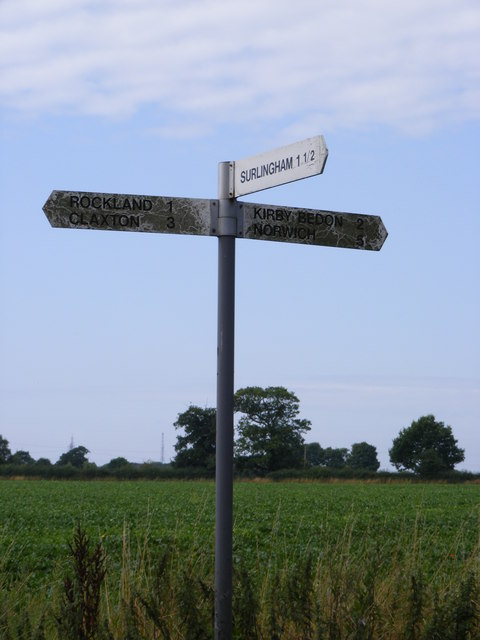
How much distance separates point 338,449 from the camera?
355 feet

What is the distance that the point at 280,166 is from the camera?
4.05m

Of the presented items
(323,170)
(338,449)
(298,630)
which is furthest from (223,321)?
(338,449)

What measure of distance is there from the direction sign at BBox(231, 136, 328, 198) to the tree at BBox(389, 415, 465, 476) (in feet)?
272

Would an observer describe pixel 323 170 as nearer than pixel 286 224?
Yes

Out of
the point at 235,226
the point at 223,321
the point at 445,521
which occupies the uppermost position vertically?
the point at 235,226

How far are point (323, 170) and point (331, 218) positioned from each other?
581 millimetres

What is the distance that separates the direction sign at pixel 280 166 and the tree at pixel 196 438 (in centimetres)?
6821

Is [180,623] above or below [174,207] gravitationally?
below

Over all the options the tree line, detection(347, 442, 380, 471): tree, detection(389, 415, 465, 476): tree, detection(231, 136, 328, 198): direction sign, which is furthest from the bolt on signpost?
detection(347, 442, 380, 471): tree

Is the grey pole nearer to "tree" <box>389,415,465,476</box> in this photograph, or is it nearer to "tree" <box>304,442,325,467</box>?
"tree" <box>389,415,465,476</box>

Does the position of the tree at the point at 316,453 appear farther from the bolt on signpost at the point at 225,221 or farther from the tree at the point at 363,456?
the bolt on signpost at the point at 225,221

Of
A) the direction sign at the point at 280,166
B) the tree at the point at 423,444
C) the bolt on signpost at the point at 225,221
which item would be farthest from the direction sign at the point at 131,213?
the tree at the point at 423,444

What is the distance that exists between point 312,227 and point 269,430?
72.2 metres

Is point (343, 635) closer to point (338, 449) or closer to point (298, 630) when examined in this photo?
point (298, 630)
